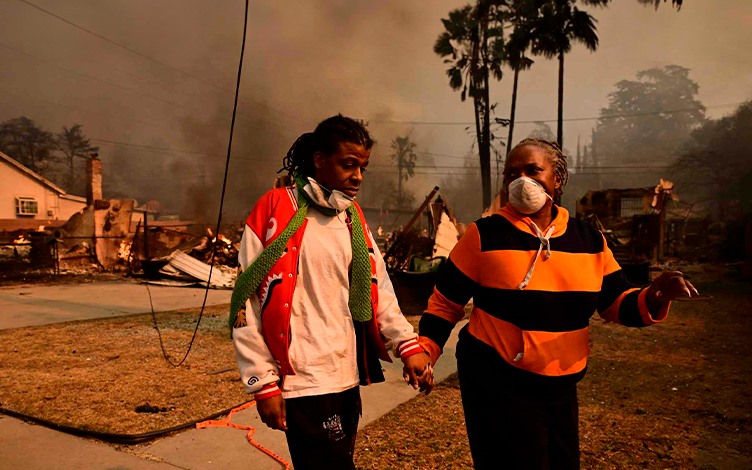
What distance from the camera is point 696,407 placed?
391 centimetres

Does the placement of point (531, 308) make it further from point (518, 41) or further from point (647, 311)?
point (518, 41)

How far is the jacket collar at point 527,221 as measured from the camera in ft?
5.37

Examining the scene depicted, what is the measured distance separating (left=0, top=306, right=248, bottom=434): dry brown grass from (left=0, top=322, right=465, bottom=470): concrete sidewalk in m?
0.25

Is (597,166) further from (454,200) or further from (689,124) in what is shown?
(454,200)

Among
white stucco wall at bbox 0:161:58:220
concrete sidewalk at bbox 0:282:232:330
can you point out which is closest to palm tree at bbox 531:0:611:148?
concrete sidewalk at bbox 0:282:232:330

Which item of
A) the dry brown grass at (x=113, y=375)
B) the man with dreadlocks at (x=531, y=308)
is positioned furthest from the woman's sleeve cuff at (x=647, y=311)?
the dry brown grass at (x=113, y=375)

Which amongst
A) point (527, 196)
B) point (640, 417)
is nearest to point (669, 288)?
point (527, 196)

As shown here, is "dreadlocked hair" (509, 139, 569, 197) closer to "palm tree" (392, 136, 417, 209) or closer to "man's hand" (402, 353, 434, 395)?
"man's hand" (402, 353, 434, 395)

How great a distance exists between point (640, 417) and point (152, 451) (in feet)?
11.3

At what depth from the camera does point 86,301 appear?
931cm

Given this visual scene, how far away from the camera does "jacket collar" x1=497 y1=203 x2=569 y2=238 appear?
1637 millimetres

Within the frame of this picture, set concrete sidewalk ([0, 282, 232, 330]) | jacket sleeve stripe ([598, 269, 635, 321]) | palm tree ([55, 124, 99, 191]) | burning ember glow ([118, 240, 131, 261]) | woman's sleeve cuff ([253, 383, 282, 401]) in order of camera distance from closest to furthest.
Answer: woman's sleeve cuff ([253, 383, 282, 401])
jacket sleeve stripe ([598, 269, 635, 321])
concrete sidewalk ([0, 282, 232, 330])
burning ember glow ([118, 240, 131, 261])
palm tree ([55, 124, 99, 191])

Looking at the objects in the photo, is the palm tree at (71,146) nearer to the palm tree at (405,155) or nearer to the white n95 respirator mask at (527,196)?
the palm tree at (405,155)

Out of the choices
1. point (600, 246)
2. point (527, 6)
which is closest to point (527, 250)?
point (600, 246)
